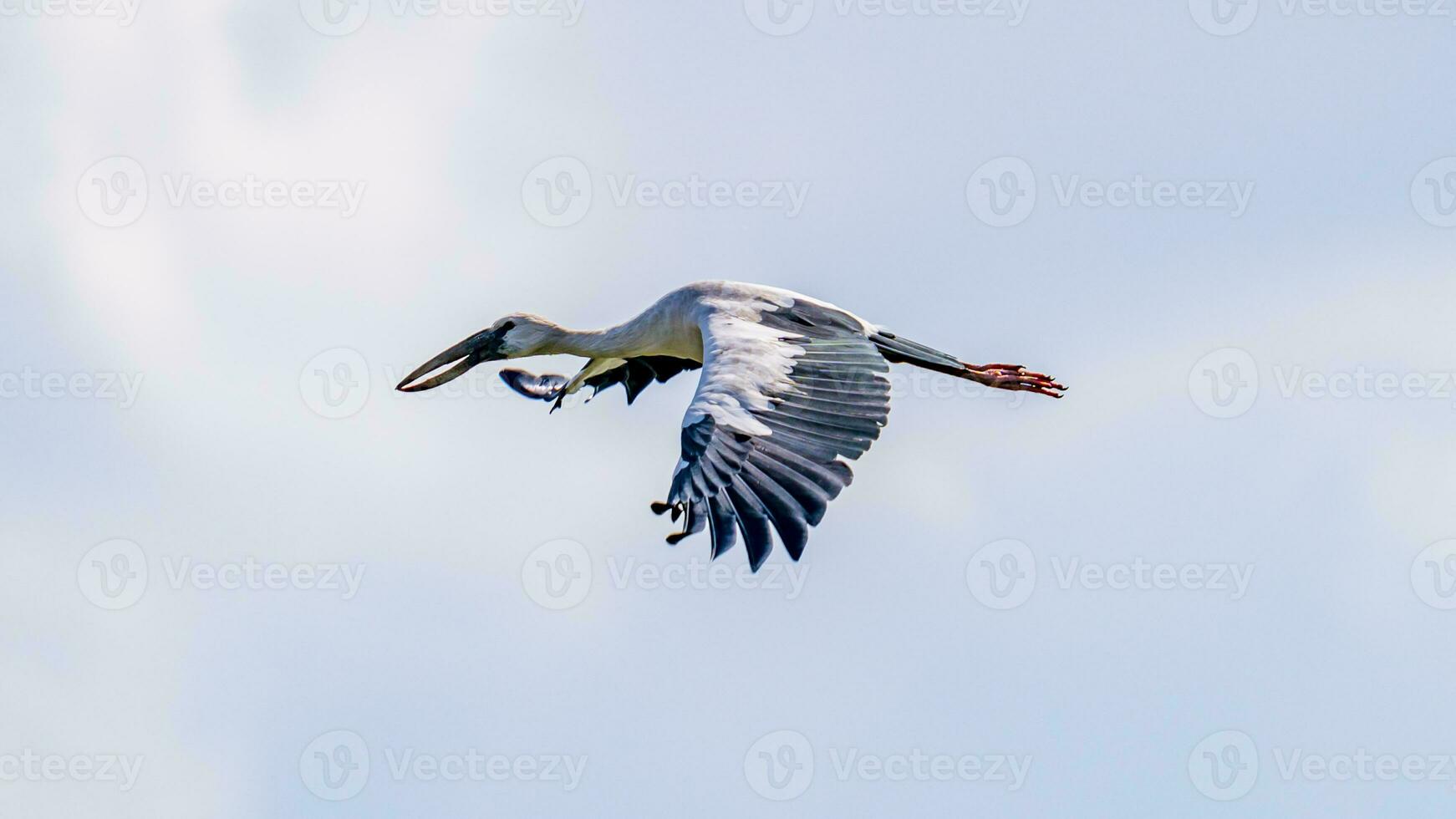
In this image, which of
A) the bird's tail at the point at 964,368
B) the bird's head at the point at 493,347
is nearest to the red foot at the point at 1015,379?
the bird's tail at the point at 964,368

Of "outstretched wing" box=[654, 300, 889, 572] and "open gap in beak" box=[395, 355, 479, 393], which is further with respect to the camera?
"open gap in beak" box=[395, 355, 479, 393]

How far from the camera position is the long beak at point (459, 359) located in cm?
1875

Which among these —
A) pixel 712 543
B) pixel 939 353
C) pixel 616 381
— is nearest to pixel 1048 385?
pixel 939 353

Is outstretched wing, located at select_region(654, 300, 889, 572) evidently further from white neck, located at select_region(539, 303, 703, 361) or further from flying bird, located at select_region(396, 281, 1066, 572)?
white neck, located at select_region(539, 303, 703, 361)

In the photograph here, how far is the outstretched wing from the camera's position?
500 inches

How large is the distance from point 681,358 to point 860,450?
191 inches

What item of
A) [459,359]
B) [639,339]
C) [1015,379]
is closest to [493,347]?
[459,359]

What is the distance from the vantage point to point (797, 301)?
16781mm

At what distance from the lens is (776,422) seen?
14.1 meters

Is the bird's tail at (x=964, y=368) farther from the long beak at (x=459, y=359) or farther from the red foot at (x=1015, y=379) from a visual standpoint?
the long beak at (x=459, y=359)

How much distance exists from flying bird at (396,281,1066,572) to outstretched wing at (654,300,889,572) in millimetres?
10

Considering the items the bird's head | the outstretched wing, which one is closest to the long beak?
the bird's head

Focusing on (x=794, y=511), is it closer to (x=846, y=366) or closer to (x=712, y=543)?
(x=712, y=543)

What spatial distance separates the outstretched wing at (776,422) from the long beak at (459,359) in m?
2.94
